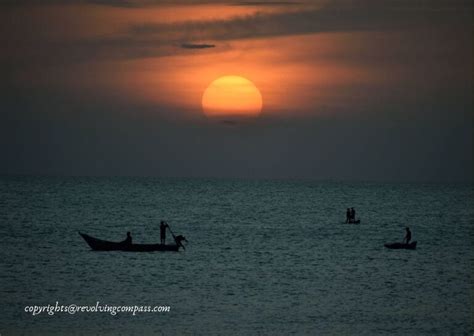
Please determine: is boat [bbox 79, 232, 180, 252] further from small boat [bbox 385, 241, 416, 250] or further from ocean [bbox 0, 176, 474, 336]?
small boat [bbox 385, 241, 416, 250]

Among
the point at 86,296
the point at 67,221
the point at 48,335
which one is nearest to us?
the point at 48,335

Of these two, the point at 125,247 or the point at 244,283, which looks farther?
the point at 125,247

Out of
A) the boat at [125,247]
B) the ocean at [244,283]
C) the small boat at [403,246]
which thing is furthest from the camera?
the small boat at [403,246]

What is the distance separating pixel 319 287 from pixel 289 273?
464cm

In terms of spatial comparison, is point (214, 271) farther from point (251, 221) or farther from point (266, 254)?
point (251, 221)

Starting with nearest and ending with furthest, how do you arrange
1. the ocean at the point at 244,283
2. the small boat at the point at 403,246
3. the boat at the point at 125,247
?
the ocean at the point at 244,283 < the boat at the point at 125,247 < the small boat at the point at 403,246

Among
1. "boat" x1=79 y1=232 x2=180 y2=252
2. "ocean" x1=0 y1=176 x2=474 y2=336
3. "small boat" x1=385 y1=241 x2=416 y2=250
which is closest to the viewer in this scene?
"ocean" x1=0 y1=176 x2=474 y2=336

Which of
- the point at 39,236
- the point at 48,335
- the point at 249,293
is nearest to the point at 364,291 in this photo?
the point at 249,293

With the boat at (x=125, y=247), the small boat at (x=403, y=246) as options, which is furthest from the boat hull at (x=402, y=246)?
the boat at (x=125, y=247)

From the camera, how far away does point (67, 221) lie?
76.9m
